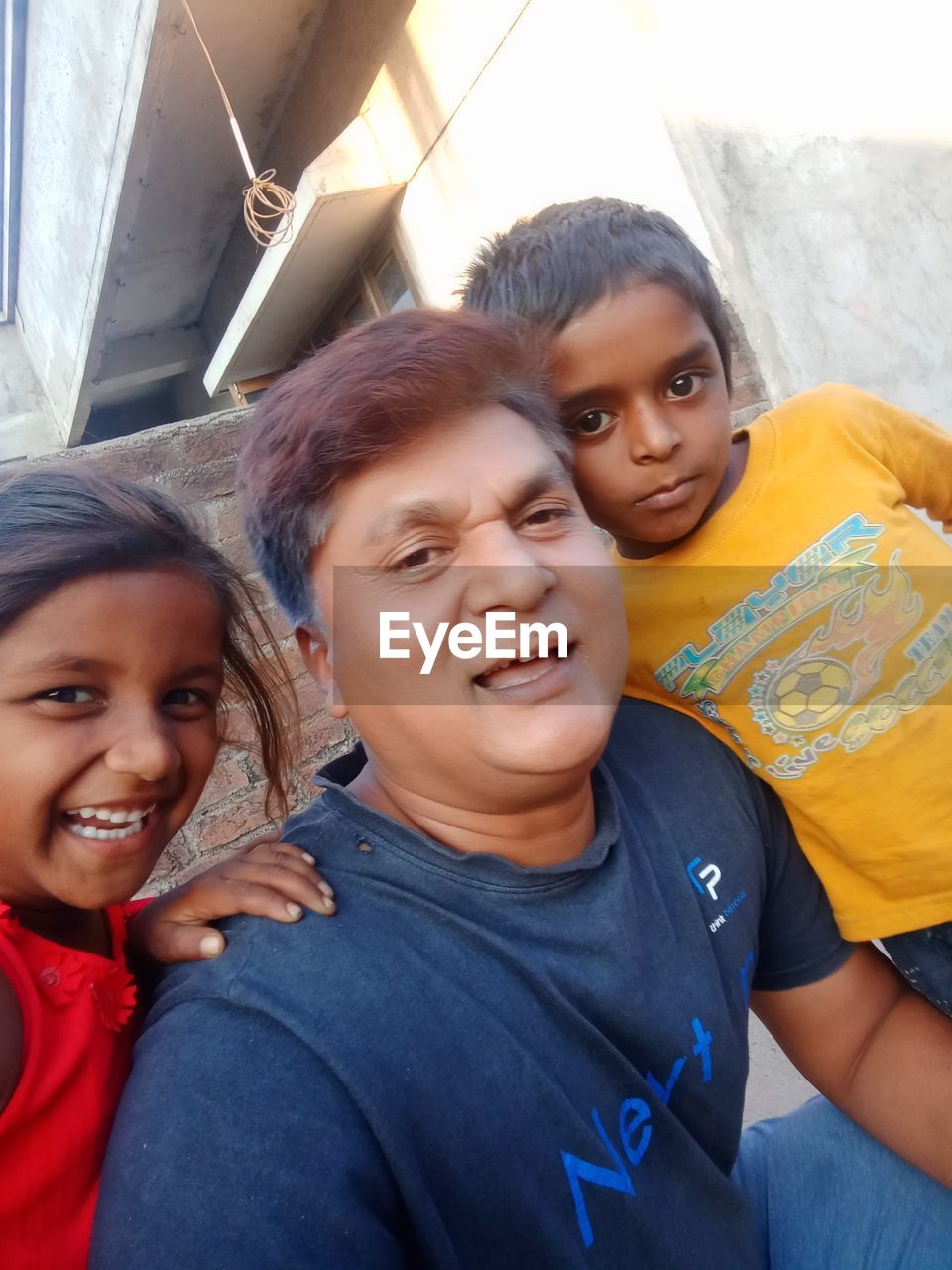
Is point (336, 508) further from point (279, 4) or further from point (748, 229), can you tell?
point (279, 4)

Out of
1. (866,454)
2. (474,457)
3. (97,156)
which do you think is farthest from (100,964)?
(97,156)

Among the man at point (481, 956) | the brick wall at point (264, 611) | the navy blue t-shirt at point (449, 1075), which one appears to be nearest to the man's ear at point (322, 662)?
the man at point (481, 956)

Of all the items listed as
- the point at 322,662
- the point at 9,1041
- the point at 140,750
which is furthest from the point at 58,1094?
the point at 322,662

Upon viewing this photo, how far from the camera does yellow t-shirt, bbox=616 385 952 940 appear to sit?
1.35 meters

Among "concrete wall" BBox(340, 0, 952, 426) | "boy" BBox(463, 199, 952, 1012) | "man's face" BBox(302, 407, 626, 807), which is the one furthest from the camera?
"concrete wall" BBox(340, 0, 952, 426)

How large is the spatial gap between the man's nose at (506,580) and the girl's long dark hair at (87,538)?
52cm

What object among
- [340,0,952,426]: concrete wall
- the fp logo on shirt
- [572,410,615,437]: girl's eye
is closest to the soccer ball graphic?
the fp logo on shirt

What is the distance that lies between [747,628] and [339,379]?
0.81m

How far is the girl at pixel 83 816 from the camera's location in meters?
0.94

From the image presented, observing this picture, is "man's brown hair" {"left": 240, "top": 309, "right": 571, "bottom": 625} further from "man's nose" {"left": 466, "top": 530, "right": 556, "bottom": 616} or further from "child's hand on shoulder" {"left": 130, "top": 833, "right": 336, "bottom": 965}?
"child's hand on shoulder" {"left": 130, "top": 833, "right": 336, "bottom": 965}

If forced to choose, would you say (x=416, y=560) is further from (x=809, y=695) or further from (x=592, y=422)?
(x=809, y=695)

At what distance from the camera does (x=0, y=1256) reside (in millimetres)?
883

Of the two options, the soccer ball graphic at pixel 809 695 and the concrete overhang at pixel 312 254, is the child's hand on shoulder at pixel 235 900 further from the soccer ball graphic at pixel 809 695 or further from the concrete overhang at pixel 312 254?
the concrete overhang at pixel 312 254

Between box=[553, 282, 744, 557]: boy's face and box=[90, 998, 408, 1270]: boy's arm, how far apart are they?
3.30 ft
